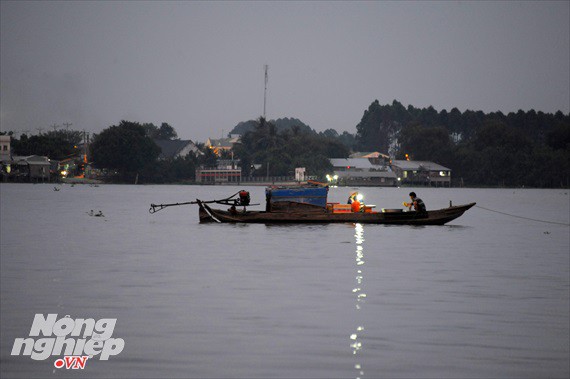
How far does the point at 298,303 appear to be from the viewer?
21.1 m

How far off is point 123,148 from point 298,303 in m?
148

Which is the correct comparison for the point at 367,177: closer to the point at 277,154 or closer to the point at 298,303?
the point at 277,154

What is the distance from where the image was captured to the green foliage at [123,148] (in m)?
165

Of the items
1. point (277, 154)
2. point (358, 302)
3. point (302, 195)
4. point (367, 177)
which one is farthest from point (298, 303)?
point (367, 177)

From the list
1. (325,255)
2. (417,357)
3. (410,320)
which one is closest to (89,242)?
(325,255)

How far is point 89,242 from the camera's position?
1599 inches

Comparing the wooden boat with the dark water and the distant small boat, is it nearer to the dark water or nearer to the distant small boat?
the distant small boat

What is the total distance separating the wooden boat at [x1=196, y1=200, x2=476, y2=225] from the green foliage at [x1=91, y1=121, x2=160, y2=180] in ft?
389

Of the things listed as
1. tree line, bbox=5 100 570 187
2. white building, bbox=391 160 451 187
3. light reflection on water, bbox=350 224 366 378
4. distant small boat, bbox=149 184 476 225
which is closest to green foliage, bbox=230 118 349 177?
tree line, bbox=5 100 570 187

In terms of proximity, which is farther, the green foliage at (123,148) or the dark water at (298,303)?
the green foliage at (123,148)

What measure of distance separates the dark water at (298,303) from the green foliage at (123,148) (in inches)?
4861

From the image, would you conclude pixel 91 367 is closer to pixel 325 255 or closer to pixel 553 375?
pixel 553 375

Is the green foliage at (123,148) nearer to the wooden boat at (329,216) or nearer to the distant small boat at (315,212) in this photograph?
the wooden boat at (329,216)

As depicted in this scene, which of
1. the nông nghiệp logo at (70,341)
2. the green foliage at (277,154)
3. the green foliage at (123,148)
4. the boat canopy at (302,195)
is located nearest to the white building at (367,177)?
the green foliage at (277,154)
